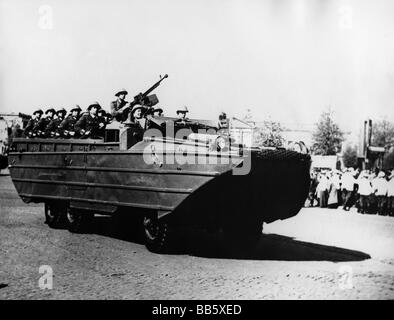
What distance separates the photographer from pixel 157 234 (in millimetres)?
8359

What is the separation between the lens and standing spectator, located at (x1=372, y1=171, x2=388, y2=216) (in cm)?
1573

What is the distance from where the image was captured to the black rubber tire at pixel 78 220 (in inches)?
405

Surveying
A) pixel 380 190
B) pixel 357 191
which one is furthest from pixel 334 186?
pixel 380 190

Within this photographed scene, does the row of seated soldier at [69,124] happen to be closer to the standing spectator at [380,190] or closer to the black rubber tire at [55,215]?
the black rubber tire at [55,215]

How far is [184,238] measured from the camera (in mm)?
9977

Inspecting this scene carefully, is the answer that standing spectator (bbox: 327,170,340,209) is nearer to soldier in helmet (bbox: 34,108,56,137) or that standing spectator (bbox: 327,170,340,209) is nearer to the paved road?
the paved road

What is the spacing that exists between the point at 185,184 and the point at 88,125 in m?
3.16

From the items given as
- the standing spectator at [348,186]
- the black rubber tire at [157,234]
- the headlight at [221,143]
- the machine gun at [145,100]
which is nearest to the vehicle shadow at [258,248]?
the black rubber tire at [157,234]

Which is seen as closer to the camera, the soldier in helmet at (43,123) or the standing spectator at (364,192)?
the soldier in helmet at (43,123)

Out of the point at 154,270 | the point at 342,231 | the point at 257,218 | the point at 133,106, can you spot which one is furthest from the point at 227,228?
the point at 342,231

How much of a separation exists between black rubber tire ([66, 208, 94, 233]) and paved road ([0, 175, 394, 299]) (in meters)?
0.23

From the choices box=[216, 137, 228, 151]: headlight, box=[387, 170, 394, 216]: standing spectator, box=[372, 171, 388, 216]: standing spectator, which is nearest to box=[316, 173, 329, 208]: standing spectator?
box=[372, 171, 388, 216]: standing spectator

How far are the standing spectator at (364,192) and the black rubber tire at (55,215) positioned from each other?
29.5 ft
